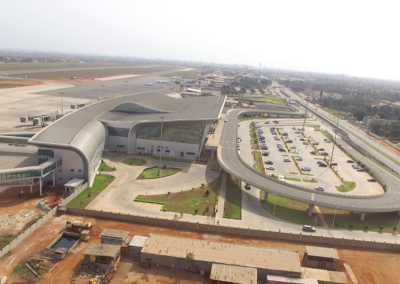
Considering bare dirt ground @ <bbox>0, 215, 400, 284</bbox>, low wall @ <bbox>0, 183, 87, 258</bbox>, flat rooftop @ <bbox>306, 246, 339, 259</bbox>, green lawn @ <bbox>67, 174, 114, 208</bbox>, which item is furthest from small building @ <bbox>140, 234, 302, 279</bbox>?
green lawn @ <bbox>67, 174, 114, 208</bbox>

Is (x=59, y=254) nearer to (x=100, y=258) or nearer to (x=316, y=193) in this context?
(x=100, y=258)

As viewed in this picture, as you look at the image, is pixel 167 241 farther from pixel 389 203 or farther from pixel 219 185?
pixel 389 203

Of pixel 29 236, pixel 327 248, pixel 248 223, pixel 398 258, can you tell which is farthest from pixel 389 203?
pixel 29 236

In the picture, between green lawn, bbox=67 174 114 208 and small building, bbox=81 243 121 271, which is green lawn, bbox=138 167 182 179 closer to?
green lawn, bbox=67 174 114 208

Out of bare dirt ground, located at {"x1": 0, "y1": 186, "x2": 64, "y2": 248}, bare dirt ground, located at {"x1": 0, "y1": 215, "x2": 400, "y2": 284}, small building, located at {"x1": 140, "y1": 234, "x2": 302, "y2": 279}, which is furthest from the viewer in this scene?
bare dirt ground, located at {"x1": 0, "y1": 186, "x2": 64, "y2": 248}

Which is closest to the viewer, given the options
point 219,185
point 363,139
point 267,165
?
point 219,185

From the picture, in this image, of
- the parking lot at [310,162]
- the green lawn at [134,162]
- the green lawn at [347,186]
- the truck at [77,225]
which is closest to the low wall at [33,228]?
the truck at [77,225]

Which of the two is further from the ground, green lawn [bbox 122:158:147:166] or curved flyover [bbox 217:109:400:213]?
curved flyover [bbox 217:109:400:213]

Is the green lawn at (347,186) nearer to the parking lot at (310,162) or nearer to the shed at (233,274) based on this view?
the parking lot at (310,162)
